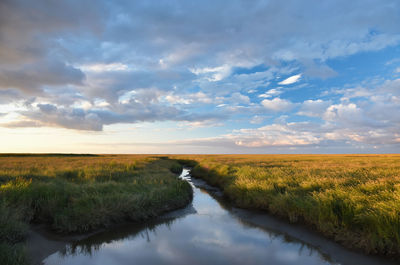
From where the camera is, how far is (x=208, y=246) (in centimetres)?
677

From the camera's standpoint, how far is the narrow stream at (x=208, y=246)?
19.2 ft

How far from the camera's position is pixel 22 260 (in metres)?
4.71

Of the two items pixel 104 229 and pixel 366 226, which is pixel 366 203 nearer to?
pixel 366 226

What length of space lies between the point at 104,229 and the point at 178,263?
3626mm

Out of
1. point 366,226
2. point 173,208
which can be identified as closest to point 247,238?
point 366,226

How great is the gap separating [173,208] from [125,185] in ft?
9.40

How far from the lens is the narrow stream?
230 inches

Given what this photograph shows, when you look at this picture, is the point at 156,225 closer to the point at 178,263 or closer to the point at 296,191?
the point at 178,263

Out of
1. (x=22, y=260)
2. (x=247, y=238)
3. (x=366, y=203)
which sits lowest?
(x=247, y=238)

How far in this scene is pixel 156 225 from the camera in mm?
8680

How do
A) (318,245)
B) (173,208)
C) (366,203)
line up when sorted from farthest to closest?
(173,208) → (366,203) → (318,245)

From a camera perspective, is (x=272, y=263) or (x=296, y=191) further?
(x=296, y=191)

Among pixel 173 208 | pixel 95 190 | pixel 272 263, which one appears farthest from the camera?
pixel 173 208

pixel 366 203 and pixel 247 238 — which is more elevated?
pixel 366 203
